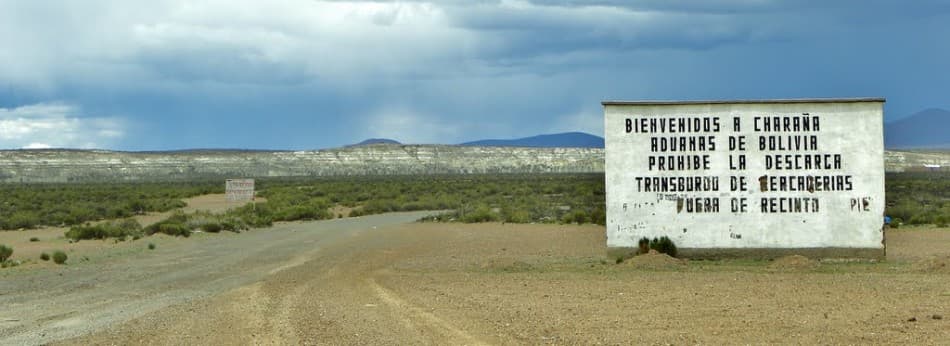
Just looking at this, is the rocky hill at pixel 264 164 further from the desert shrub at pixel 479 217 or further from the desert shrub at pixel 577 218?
the desert shrub at pixel 577 218

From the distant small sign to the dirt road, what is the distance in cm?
2680

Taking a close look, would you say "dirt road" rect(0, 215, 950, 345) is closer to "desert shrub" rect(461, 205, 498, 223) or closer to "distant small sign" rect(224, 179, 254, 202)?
"desert shrub" rect(461, 205, 498, 223)

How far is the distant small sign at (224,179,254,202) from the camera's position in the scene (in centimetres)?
5562

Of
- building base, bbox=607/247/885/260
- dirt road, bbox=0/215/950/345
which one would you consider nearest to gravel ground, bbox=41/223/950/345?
dirt road, bbox=0/215/950/345

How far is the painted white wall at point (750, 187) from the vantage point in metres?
23.1

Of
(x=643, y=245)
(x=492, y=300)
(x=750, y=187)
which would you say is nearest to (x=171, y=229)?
(x=643, y=245)

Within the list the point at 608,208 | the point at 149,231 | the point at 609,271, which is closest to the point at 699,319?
the point at 609,271

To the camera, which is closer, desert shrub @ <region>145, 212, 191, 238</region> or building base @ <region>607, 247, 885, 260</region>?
building base @ <region>607, 247, 885, 260</region>

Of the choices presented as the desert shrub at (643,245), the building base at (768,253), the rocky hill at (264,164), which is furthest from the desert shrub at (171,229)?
the rocky hill at (264,164)

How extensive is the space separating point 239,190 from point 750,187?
36.9m

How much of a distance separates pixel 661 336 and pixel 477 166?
178307mm

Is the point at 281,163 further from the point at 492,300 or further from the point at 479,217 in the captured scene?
the point at 492,300

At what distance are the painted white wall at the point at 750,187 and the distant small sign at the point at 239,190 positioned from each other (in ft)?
114

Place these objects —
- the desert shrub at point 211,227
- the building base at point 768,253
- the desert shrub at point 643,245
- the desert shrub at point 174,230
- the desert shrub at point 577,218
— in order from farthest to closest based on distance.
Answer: the desert shrub at point 577,218, the desert shrub at point 211,227, the desert shrub at point 174,230, the desert shrub at point 643,245, the building base at point 768,253
